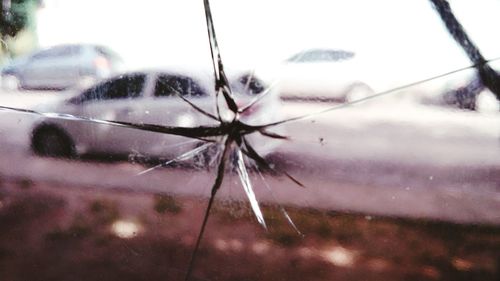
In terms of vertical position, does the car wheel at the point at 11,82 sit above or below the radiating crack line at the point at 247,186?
above

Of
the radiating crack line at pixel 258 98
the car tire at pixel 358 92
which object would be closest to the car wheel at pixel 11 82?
the radiating crack line at pixel 258 98

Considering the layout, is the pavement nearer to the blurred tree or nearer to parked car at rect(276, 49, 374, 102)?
parked car at rect(276, 49, 374, 102)

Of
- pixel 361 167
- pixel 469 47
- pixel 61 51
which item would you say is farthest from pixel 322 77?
pixel 61 51

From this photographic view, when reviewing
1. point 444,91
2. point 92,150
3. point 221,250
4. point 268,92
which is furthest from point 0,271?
point 444,91

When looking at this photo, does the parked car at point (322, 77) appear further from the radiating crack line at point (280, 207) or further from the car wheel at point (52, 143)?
the car wheel at point (52, 143)

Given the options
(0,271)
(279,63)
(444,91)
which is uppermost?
(279,63)

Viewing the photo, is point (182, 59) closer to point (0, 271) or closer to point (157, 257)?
point (157, 257)
